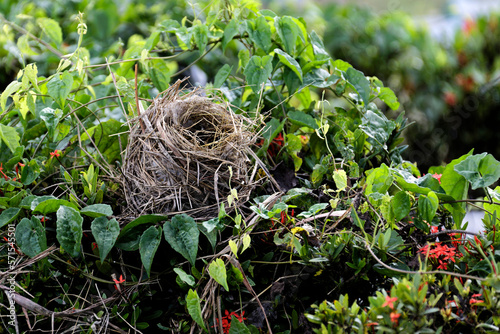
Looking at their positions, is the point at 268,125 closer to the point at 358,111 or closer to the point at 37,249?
the point at 358,111

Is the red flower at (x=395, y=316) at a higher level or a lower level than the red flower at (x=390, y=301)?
lower

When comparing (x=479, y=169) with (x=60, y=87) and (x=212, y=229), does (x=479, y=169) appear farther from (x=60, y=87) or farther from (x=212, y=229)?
(x=60, y=87)

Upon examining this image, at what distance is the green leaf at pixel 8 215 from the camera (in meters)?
1.33

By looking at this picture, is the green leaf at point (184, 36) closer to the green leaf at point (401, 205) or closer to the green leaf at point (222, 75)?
the green leaf at point (222, 75)

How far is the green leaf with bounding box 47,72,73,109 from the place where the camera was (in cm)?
146

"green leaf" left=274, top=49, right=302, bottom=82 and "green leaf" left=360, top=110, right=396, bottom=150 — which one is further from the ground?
"green leaf" left=274, top=49, right=302, bottom=82

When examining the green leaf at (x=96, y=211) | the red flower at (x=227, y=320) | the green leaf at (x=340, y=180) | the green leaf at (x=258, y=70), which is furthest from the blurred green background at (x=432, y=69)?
the red flower at (x=227, y=320)

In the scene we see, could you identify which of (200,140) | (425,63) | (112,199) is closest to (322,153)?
(200,140)

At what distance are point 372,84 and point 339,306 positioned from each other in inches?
37.0

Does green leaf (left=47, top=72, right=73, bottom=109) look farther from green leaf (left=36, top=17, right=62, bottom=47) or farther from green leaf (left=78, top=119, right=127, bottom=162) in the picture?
green leaf (left=36, top=17, right=62, bottom=47)

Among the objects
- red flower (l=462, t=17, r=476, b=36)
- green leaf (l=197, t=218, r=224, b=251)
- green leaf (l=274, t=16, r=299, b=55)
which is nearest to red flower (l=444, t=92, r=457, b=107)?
red flower (l=462, t=17, r=476, b=36)

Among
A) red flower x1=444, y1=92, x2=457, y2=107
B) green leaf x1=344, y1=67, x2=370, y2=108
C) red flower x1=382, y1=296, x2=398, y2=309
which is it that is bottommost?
red flower x1=444, y1=92, x2=457, y2=107

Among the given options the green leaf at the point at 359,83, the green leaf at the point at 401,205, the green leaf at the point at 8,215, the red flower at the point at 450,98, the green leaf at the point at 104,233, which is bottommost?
the red flower at the point at 450,98

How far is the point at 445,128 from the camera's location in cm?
457
